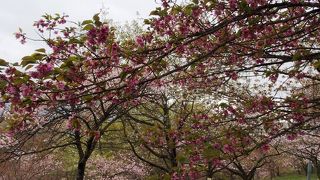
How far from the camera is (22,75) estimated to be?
419 centimetres

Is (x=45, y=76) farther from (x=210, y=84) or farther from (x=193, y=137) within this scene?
(x=210, y=84)

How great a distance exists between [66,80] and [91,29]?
2.12 feet

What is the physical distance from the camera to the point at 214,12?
5324 millimetres

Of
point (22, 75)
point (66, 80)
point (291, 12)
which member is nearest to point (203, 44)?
point (291, 12)

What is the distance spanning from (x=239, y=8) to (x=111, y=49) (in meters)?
1.56

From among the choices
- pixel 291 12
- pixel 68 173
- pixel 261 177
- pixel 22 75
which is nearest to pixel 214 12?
pixel 291 12

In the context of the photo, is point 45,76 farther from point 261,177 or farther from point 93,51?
point 261,177

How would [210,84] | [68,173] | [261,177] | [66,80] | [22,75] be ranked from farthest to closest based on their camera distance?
[261,177] < [68,173] < [210,84] < [66,80] < [22,75]

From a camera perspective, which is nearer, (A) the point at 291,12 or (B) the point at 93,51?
(B) the point at 93,51

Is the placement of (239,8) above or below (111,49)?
above

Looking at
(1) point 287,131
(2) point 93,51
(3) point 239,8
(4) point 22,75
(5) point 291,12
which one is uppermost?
(5) point 291,12

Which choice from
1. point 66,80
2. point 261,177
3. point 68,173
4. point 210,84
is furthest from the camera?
point 261,177

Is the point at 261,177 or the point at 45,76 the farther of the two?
the point at 261,177

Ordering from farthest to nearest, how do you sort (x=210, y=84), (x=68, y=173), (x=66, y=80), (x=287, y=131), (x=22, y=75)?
(x=68, y=173), (x=210, y=84), (x=287, y=131), (x=66, y=80), (x=22, y=75)
